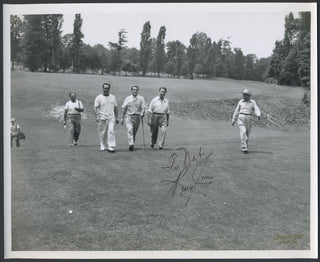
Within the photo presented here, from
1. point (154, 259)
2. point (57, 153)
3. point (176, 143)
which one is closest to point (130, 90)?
point (176, 143)

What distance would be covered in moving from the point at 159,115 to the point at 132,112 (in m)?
0.71

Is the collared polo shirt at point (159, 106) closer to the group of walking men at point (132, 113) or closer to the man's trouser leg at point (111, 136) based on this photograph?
the group of walking men at point (132, 113)

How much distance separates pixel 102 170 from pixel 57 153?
119 centimetres

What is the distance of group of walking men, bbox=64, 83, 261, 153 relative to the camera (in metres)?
7.41

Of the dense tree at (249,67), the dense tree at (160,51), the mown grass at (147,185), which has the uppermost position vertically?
the dense tree at (160,51)

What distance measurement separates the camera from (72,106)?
7.41 metres

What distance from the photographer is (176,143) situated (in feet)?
23.3

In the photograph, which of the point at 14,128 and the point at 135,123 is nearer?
the point at 14,128

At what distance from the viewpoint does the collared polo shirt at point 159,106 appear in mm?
7496

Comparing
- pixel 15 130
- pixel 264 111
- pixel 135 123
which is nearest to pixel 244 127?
pixel 264 111

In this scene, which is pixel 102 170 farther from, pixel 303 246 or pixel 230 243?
pixel 303 246
